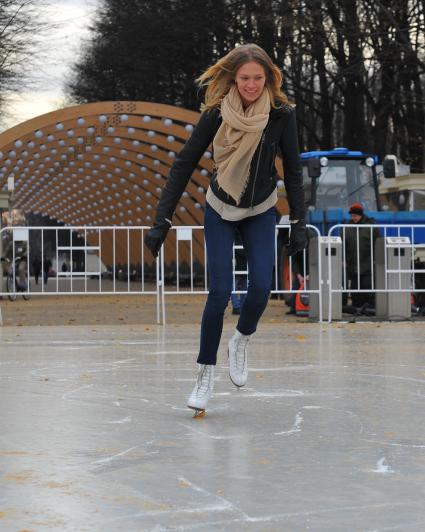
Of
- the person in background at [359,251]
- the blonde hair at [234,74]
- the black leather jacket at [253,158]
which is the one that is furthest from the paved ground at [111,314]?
the blonde hair at [234,74]

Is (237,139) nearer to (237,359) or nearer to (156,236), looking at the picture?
(156,236)

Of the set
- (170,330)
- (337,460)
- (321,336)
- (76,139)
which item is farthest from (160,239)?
(76,139)

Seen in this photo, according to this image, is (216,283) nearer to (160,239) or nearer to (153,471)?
(160,239)

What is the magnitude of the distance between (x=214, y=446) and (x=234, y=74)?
2.02 meters

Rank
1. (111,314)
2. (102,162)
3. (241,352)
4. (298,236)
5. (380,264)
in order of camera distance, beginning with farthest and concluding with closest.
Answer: (102,162)
(111,314)
(380,264)
(241,352)
(298,236)

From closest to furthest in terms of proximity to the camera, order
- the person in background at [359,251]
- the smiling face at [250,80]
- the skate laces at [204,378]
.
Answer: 1. the smiling face at [250,80]
2. the skate laces at [204,378]
3. the person in background at [359,251]

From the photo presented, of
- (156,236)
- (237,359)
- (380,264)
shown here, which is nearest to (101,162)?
(380,264)

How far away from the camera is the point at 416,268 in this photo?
1869 centimetres

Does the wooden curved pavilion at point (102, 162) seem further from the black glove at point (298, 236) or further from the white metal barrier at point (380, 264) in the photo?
the black glove at point (298, 236)

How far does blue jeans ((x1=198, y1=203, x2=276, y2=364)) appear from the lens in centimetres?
651

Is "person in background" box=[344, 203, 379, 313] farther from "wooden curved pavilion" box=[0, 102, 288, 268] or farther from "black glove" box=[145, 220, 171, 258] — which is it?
"wooden curved pavilion" box=[0, 102, 288, 268]

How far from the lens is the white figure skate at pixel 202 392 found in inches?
255

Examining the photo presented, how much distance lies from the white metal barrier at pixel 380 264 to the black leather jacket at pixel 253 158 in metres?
10.5

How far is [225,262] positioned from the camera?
6508mm
